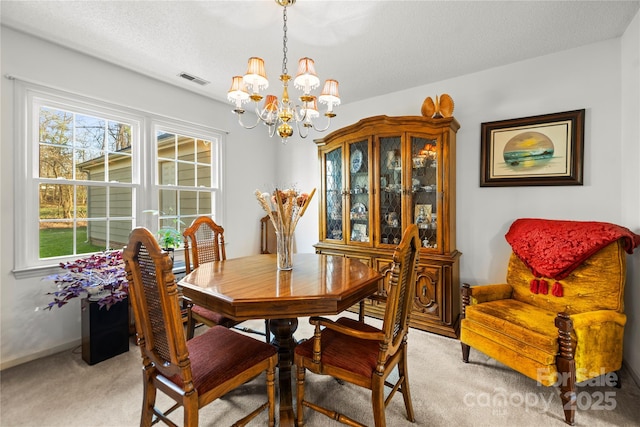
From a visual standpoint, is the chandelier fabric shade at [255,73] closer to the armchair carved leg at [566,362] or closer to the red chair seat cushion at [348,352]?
the red chair seat cushion at [348,352]

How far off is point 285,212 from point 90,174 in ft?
7.28

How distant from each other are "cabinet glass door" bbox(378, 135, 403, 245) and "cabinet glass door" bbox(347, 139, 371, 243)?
177mm

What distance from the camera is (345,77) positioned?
3141 millimetres

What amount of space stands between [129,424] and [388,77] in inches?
140

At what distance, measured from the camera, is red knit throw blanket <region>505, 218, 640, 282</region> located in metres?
2.05

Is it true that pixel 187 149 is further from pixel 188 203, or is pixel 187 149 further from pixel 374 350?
pixel 374 350

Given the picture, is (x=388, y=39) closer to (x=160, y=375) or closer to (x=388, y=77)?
(x=388, y=77)

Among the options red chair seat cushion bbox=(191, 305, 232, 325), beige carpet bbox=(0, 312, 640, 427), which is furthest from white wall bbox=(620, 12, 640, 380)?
red chair seat cushion bbox=(191, 305, 232, 325)

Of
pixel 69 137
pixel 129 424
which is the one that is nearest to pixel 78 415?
pixel 129 424

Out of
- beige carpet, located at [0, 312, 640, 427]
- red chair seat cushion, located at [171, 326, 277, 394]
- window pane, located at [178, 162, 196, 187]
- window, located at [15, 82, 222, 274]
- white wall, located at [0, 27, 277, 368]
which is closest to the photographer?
red chair seat cushion, located at [171, 326, 277, 394]

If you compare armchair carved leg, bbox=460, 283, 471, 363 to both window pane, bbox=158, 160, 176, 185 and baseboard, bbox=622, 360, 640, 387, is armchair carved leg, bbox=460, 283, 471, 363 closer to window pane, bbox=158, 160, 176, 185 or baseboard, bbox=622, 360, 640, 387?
baseboard, bbox=622, 360, 640, 387

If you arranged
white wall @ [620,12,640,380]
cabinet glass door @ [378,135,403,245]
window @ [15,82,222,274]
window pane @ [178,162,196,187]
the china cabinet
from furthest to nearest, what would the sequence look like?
window pane @ [178,162,196,187] → cabinet glass door @ [378,135,403,245] → the china cabinet → window @ [15,82,222,274] → white wall @ [620,12,640,380]

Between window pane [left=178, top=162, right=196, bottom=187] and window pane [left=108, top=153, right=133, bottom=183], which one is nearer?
window pane [left=108, top=153, right=133, bottom=183]

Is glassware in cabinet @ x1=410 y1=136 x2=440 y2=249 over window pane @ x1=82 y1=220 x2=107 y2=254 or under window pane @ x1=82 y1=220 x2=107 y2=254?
over
